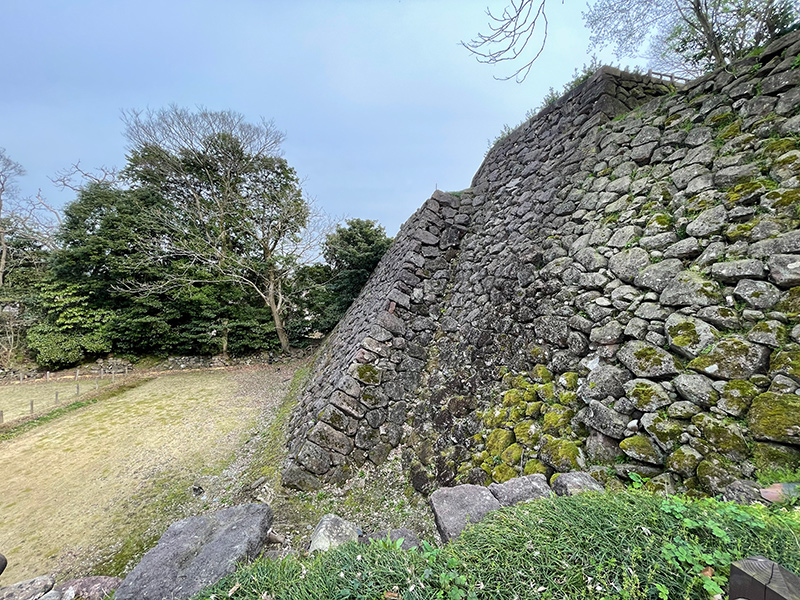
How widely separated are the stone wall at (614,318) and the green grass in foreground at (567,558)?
2.37ft

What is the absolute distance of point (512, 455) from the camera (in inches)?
111

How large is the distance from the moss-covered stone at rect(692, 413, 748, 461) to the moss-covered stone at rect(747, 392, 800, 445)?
8cm

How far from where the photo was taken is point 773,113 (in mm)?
2580

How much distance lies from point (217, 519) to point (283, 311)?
451 inches

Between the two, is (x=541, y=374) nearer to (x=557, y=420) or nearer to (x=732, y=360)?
(x=557, y=420)

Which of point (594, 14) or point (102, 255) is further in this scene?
point (102, 255)

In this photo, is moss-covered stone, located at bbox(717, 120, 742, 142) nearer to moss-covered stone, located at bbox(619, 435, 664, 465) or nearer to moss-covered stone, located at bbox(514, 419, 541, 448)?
moss-covered stone, located at bbox(619, 435, 664, 465)

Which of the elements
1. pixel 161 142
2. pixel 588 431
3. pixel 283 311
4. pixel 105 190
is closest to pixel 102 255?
pixel 105 190

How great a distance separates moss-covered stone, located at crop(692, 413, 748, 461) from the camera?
1697 millimetres

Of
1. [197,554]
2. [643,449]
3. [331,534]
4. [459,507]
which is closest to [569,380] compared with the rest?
[643,449]

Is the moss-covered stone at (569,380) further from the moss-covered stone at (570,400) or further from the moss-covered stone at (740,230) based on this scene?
the moss-covered stone at (740,230)

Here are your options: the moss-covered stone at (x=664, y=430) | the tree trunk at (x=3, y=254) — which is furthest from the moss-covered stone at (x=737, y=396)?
the tree trunk at (x=3, y=254)

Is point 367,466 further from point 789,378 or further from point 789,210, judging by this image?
point 789,210

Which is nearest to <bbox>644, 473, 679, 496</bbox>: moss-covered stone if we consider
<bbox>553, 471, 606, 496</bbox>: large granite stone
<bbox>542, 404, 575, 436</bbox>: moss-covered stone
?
<bbox>553, 471, 606, 496</bbox>: large granite stone
